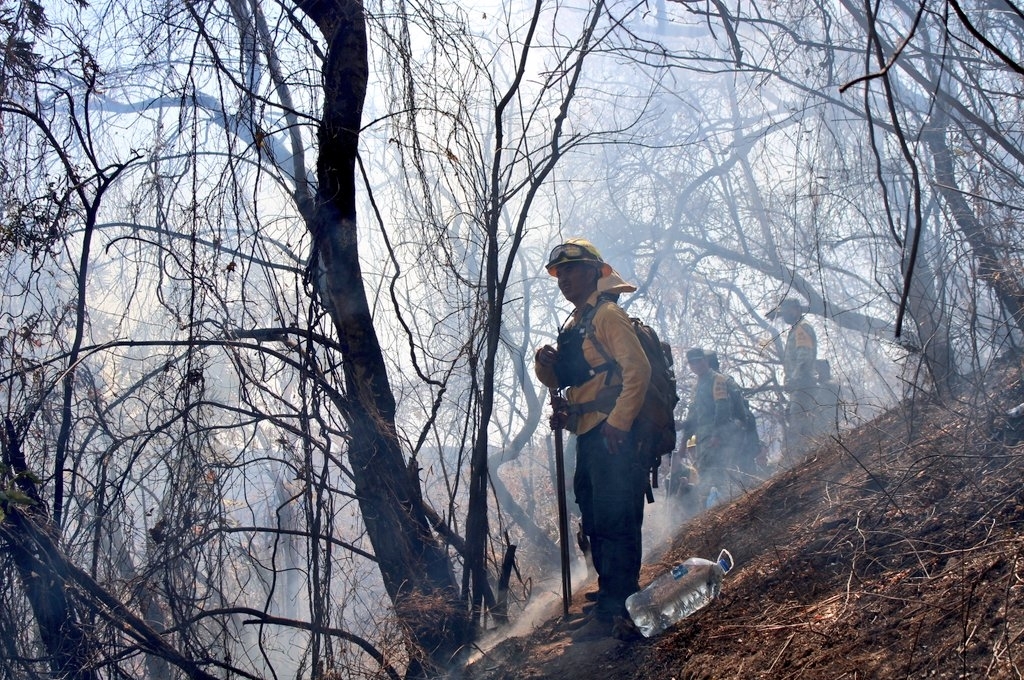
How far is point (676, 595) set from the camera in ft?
12.1

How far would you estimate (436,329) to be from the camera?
432 centimetres

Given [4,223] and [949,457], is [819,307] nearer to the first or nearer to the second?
[949,457]

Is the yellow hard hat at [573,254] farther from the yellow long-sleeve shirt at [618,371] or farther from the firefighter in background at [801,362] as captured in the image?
the firefighter in background at [801,362]

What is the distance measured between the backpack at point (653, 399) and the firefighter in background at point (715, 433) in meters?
4.49

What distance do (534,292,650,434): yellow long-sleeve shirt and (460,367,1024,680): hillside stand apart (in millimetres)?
981

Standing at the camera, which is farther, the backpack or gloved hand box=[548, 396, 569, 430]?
gloved hand box=[548, 396, 569, 430]

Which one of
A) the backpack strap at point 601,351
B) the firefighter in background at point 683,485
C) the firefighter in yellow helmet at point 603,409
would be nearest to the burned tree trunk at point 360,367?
the firefighter in yellow helmet at point 603,409

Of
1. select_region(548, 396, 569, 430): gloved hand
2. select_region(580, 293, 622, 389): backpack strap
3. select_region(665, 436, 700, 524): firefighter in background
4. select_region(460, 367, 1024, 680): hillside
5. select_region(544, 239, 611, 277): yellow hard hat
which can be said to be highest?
select_region(544, 239, 611, 277): yellow hard hat

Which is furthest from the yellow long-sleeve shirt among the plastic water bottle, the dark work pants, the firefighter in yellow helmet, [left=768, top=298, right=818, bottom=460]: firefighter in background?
[left=768, top=298, right=818, bottom=460]: firefighter in background

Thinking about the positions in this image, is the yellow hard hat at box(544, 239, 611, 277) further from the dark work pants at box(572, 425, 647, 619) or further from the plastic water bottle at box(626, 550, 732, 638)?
the plastic water bottle at box(626, 550, 732, 638)

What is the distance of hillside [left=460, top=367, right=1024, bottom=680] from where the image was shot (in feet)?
8.12

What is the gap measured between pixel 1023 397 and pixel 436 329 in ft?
10.3

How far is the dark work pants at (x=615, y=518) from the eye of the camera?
13.0ft

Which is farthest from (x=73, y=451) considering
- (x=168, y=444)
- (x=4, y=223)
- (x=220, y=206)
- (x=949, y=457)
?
(x=949, y=457)
